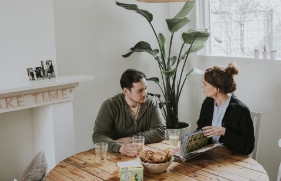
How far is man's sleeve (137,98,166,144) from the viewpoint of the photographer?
2.74 metres

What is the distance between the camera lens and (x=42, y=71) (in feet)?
9.57

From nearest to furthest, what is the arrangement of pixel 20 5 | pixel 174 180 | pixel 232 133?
pixel 174 180 < pixel 232 133 < pixel 20 5

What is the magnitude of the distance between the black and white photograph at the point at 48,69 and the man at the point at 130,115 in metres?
0.45

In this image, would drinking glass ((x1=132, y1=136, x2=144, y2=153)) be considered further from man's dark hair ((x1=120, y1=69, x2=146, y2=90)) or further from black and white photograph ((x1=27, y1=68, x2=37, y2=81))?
black and white photograph ((x1=27, y1=68, x2=37, y2=81))

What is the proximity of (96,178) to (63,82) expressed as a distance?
0.91 metres

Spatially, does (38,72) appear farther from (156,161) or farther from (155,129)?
(156,161)

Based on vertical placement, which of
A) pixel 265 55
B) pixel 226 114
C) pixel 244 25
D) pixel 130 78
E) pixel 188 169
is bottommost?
pixel 188 169

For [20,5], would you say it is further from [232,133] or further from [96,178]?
[232,133]

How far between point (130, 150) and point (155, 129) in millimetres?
376

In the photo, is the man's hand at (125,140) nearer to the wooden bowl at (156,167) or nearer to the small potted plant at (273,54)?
the wooden bowl at (156,167)

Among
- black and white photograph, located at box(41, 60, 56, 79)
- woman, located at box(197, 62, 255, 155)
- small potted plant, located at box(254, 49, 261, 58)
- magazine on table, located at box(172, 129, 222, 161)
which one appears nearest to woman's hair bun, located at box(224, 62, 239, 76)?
woman, located at box(197, 62, 255, 155)

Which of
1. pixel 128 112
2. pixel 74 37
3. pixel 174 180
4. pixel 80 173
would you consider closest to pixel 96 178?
pixel 80 173

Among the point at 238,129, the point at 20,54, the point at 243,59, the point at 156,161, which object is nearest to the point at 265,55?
the point at 243,59

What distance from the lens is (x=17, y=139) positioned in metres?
3.04
